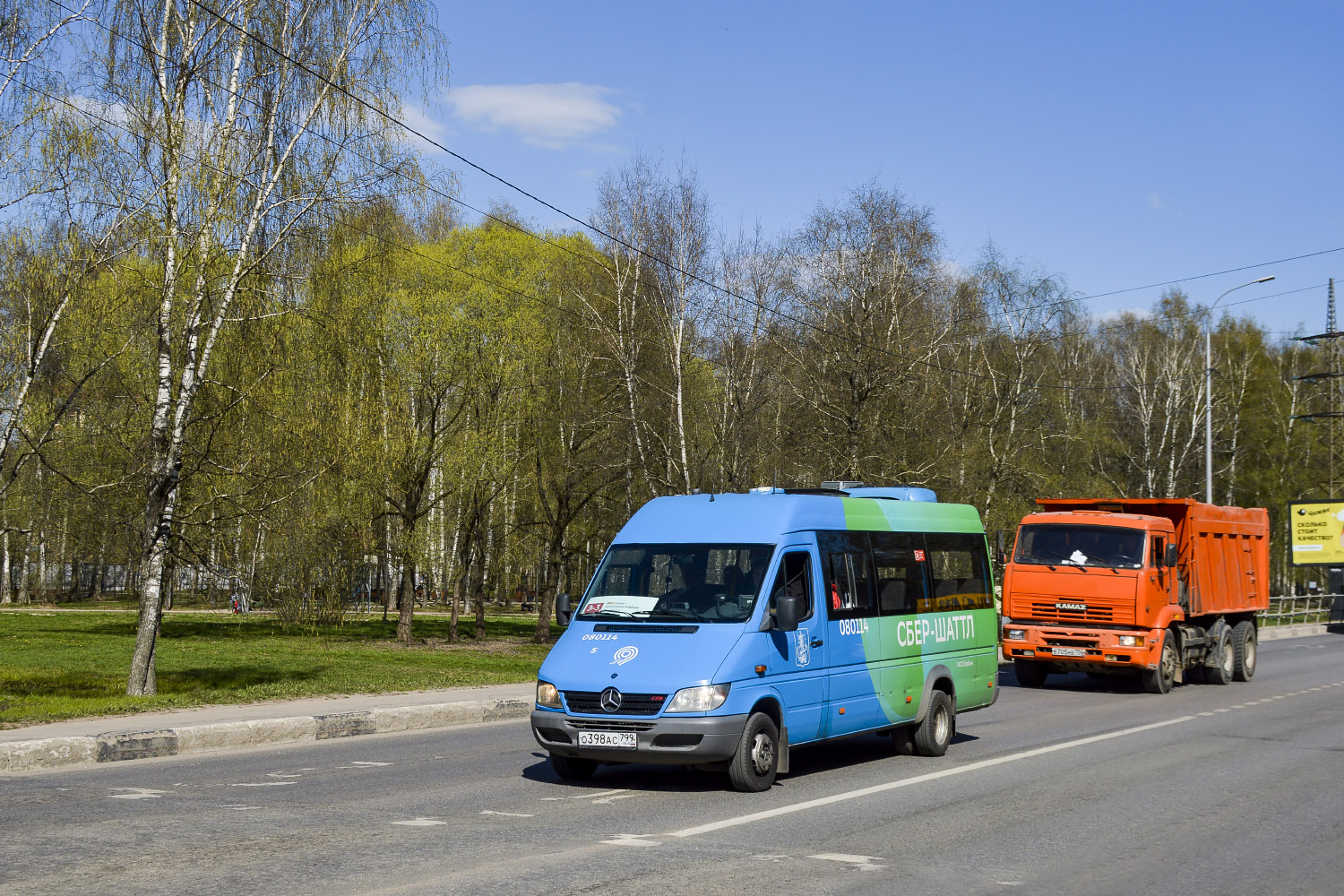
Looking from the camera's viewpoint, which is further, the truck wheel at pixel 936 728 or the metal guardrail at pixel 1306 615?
the metal guardrail at pixel 1306 615

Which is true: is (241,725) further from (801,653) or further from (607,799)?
(801,653)

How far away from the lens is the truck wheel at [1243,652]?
77.8 feet

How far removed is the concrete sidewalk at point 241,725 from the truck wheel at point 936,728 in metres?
5.82

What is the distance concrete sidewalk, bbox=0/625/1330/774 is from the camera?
11250 mm

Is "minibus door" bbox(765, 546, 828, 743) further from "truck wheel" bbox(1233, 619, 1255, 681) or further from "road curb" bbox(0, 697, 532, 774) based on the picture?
"truck wheel" bbox(1233, 619, 1255, 681)

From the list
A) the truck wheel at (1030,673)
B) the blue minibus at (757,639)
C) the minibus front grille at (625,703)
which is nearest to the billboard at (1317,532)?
the truck wheel at (1030,673)

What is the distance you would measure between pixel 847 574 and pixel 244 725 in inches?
247

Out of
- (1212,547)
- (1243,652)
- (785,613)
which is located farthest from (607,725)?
(1243,652)

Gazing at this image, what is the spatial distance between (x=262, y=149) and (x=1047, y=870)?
14.4 m

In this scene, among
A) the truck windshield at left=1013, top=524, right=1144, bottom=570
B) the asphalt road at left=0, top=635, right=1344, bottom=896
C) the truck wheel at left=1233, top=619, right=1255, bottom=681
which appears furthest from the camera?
the truck wheel at left=1233, top=619, right=1255, bottom=681

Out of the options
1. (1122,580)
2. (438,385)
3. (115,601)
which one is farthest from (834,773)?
(115,601)

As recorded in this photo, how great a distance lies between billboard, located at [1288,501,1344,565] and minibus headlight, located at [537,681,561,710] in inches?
1803

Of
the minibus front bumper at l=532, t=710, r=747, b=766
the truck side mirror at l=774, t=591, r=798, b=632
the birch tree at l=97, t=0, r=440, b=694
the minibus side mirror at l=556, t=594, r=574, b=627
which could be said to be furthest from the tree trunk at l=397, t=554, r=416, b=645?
the truck side mirror at l=774, t=591, r=798, b=632

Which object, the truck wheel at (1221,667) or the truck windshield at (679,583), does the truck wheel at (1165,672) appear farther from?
the truck windshield at (679,583)
